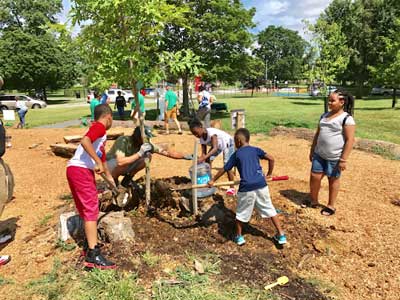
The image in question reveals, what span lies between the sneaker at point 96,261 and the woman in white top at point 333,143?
3.06 meters

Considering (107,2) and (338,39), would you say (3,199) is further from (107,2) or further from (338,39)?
(338,39)

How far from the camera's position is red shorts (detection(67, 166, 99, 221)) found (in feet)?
11.7

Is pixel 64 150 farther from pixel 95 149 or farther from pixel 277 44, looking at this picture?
pixel 277 44

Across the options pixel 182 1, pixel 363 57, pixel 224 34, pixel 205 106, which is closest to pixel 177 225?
pixel 205 106

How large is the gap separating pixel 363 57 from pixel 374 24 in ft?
12.1

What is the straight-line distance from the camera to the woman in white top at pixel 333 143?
15.0 ft

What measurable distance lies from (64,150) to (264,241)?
21.0 feet

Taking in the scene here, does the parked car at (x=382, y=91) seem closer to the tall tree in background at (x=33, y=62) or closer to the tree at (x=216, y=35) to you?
the tree at (x=216, y=35)

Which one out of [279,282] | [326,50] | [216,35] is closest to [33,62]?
[216,35]

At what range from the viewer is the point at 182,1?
16094mm

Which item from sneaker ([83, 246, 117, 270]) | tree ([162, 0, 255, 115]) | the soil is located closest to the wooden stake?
the soil

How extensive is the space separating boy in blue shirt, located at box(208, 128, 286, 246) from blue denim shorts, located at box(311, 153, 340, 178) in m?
1.29

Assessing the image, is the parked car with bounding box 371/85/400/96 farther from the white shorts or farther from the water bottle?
the white shorts

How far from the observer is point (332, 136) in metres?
4.70
